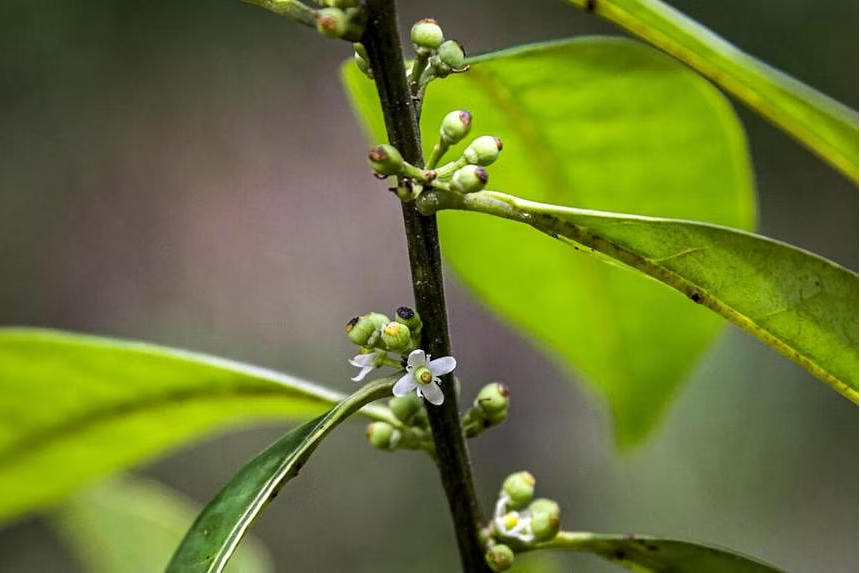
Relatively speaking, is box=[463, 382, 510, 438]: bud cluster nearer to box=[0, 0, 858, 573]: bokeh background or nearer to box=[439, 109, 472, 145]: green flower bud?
box=[439, 109, 472, 145]: green flower bud

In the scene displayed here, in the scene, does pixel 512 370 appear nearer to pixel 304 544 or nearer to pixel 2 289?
pixel 304 544

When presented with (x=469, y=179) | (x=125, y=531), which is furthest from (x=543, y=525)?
(x=125, y=531)

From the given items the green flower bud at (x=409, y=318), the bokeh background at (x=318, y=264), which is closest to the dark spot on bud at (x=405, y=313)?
the green flower bud at (x=409, y=318)

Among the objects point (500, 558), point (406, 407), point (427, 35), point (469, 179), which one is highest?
point (427, 35)

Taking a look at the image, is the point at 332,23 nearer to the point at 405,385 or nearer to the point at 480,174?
the point at 480,174

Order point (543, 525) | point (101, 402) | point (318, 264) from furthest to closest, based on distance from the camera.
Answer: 1. point (318, 264)
2. point (101, 402)
3. point (543, 525)

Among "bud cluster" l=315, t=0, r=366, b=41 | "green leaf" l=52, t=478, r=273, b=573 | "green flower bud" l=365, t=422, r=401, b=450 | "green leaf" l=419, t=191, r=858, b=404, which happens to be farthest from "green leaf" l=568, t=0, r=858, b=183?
"green leaf" l=52, t=478, r=273, b=573

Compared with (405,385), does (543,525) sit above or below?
below

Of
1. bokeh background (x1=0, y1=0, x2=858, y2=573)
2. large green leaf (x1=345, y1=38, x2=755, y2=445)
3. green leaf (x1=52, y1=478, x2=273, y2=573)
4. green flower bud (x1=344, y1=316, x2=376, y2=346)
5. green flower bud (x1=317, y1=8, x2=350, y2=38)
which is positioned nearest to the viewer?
green flower bud (x1=317, y1=8, x2=350, y2=38)
